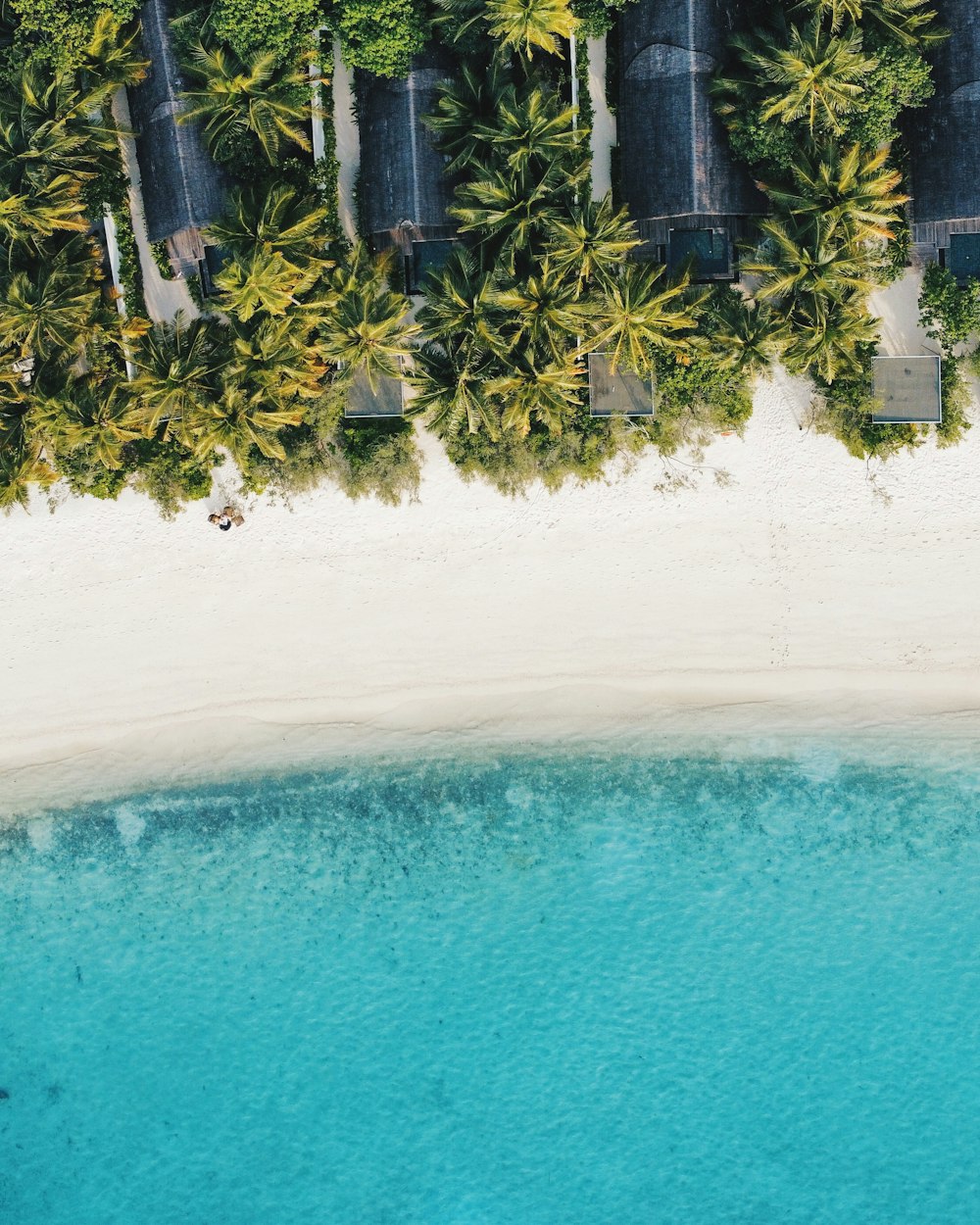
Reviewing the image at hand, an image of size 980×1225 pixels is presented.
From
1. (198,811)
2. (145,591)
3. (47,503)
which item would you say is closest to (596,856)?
(198,811)

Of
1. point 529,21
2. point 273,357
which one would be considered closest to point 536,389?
point 273,357

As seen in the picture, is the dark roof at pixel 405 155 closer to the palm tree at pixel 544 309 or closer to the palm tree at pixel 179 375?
the palm tree at pixel 544 309

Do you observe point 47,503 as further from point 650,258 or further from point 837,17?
point 837,17

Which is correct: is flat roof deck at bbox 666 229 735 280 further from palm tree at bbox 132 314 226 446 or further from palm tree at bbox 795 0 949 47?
palm tree at bbox 132 314 226 446

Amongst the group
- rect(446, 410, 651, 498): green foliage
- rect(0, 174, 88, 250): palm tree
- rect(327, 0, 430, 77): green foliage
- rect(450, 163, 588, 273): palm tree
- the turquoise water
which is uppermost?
rect(327, 0, 430, 77): green foliage

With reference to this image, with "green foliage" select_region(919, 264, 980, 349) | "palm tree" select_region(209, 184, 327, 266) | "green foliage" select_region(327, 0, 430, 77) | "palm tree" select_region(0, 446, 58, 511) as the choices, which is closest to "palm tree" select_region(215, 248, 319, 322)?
"palm tree" select_region(209, 184, 327, 266)
